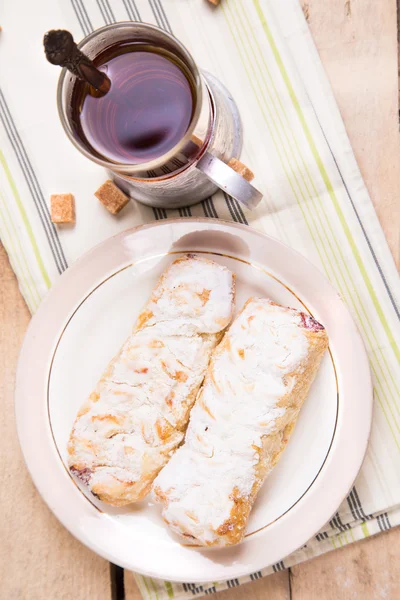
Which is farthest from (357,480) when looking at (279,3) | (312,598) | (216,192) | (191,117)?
(279,3)

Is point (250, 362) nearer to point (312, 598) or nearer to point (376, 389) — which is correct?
point (376, 389)

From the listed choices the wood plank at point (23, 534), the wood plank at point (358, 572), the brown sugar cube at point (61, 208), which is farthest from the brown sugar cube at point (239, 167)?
the wood plank at point (358, 572)

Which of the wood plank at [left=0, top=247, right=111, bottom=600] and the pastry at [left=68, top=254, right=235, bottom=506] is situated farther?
the wood plank at [left=0, top=247, right=111, bottom=600]

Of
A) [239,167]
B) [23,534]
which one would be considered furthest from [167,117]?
[23,534]

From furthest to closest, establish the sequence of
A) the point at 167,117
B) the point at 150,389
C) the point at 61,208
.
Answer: the point at 61,208 < the point at 150,389 < the point at 167,117

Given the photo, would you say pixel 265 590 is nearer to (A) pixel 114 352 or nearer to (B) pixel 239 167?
(A) pixel 114 352

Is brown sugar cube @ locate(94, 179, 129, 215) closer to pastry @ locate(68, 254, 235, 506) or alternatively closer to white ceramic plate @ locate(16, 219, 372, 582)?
white ceramic plate @ locate(16, 219, 372, 582)

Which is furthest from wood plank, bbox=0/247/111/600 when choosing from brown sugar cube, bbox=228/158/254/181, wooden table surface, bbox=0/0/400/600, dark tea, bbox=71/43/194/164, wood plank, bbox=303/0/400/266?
wood plank, bbox=303/0/400/266
